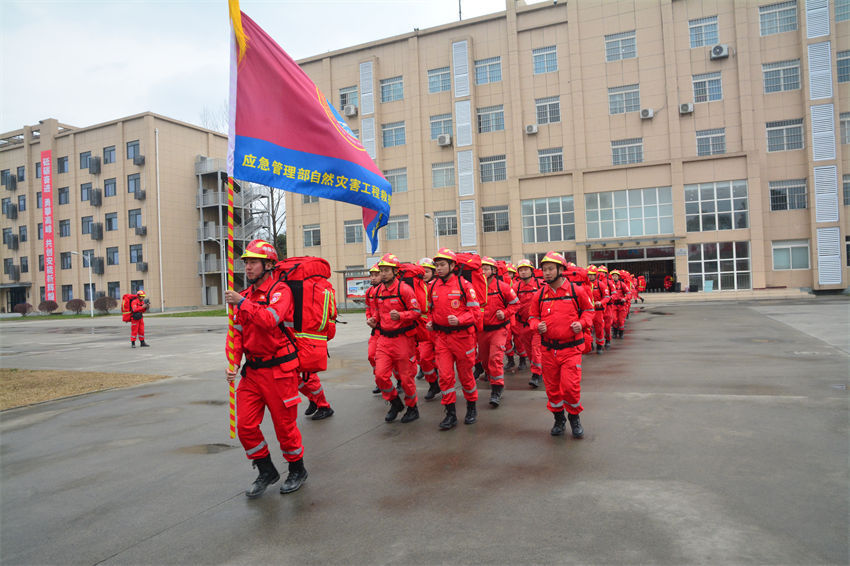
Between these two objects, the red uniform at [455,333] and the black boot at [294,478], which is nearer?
the black boot at [294,478]

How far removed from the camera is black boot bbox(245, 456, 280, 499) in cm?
455

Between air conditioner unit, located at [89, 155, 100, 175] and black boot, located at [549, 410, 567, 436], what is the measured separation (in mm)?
57084

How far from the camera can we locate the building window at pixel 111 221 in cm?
5069

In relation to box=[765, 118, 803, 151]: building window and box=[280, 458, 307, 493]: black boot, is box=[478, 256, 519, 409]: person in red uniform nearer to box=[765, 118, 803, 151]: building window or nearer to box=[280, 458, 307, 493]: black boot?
box=[280, 458, 307, 493]: black boot

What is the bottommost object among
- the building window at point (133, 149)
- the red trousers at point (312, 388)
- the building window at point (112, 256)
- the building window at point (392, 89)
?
the red trousers at point (312, 388)

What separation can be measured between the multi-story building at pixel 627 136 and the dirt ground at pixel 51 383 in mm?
29051

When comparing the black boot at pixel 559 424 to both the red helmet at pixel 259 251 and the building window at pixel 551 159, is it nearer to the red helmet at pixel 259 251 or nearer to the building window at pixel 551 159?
the red helmet at pixel 259 251

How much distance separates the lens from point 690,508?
3.84 meters

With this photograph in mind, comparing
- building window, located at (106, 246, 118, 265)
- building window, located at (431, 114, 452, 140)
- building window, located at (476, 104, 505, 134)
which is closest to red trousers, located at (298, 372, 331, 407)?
building window, located at (476, 104, 505, 134)

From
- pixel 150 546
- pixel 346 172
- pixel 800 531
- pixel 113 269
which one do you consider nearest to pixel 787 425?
pixel 800 531

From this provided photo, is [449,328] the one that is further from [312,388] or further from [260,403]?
[260,403]

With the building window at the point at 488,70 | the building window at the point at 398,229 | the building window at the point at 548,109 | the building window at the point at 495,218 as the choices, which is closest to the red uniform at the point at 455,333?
the building window at the point at 495,218

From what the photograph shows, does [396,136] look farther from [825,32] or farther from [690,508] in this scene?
[690,508]

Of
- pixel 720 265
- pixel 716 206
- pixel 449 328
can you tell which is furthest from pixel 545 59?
pixel 449 328
